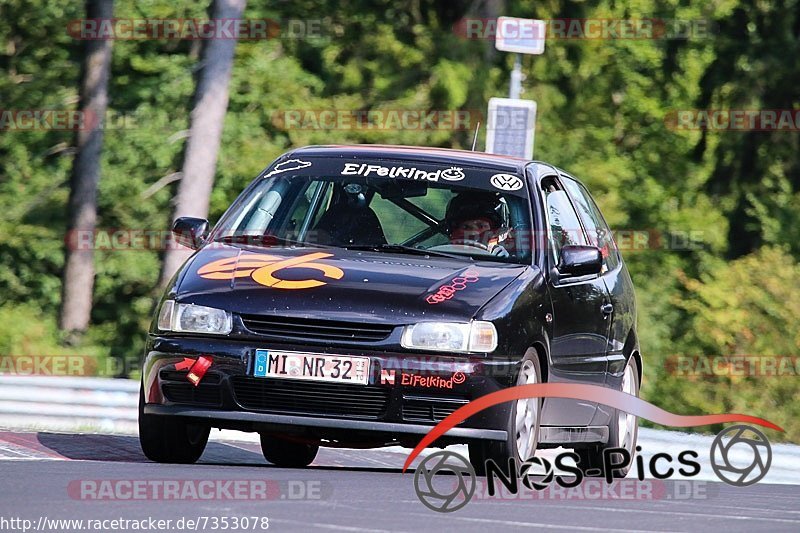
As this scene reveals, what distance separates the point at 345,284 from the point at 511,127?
306 inches

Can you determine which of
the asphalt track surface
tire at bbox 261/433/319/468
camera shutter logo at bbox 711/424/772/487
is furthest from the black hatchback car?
camera shutter logo at bbox 711/424/772/487

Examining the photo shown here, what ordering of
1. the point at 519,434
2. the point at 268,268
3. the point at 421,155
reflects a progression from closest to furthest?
the point at 519,434
the point at 268,268
the point at 421,155

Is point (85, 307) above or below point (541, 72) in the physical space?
below

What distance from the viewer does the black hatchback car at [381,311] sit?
8.37 meters

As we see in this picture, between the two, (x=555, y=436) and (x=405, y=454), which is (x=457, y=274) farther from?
(x=405, y=454)

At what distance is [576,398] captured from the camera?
9.70 metres

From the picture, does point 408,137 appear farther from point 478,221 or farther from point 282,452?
point 478,221

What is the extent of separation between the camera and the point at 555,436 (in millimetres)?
9555

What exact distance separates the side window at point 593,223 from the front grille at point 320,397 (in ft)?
8.98

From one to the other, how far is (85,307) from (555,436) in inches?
879

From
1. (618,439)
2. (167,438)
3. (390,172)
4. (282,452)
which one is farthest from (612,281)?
(167,438)

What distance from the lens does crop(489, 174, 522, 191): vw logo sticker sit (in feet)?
31.9

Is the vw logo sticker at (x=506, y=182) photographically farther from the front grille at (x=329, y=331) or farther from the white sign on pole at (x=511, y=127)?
the white sign on pole at (x=511, y=127)

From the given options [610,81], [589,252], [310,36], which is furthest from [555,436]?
[610,81]
